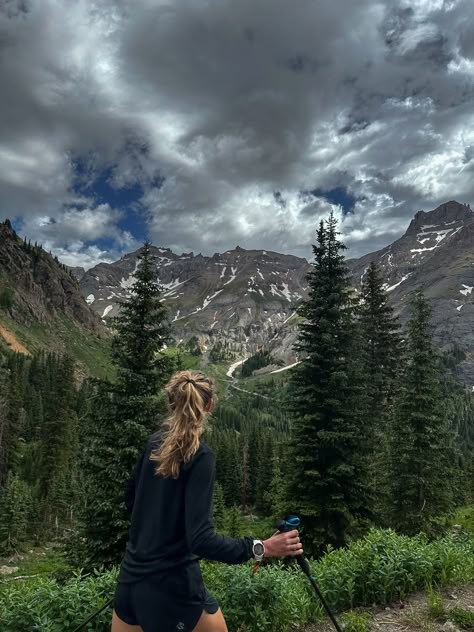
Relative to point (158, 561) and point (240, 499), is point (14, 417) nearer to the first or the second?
point (240, 499)

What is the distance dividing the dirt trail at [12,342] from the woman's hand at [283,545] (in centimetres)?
18381

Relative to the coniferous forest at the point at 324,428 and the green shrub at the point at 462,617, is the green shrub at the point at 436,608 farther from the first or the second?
the coniferous forest at the point at 324,428

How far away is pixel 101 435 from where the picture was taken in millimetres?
14031

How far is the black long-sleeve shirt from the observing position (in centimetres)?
292

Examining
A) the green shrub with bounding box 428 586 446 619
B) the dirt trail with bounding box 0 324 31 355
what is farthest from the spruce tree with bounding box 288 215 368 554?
the dirt trail with bounding box 0 324 31 355

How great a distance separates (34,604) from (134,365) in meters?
10.5

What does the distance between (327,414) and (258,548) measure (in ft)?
45.0

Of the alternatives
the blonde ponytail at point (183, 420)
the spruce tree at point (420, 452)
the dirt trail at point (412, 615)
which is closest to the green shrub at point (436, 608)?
the dirt trail at point (412, 615)

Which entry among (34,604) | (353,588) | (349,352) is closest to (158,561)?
(34,604)

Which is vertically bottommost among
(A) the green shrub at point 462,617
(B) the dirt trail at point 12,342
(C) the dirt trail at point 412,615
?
(C) the dirt trail at point 412,615

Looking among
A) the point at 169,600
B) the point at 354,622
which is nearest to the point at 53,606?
the point at 169,600

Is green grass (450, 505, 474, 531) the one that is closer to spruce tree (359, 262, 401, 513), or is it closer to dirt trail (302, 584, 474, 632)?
spruce tree (359, 262, 401, 513)

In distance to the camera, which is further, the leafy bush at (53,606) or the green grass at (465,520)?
the green grass at (465,520)

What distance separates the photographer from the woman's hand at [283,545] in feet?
10.5
